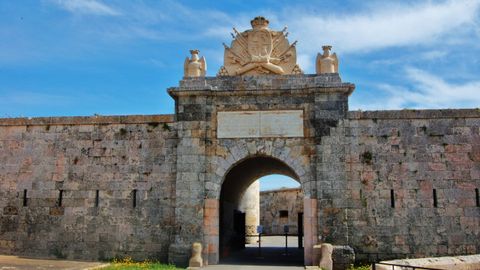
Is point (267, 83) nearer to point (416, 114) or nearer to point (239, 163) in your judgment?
point (239, 163)

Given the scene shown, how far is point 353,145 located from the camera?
12492mm

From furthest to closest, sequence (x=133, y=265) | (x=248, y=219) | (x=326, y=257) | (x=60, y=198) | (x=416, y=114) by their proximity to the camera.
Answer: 1. (x=248, y=219)
2. (x=60, y=198)
3. (x=416, y=114)
4. (x=133, y=265)
5. (x=326, y=257)

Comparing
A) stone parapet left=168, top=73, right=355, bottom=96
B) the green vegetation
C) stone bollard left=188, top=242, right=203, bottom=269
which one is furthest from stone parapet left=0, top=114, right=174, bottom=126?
the green vegetation

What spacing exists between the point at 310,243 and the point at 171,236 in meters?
3.60

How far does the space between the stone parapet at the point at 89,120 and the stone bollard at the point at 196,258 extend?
3454mm

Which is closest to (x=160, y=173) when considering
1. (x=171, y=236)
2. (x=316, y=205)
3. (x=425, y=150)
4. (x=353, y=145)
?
(x=171, y=236)

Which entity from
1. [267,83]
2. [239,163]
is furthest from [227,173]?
[267,83]

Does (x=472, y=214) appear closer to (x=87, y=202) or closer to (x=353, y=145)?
(x=353, y=145)

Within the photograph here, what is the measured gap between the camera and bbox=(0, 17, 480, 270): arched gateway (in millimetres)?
12141

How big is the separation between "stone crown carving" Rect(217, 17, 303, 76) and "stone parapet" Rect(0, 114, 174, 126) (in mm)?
2124

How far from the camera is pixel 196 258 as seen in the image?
38.7ft

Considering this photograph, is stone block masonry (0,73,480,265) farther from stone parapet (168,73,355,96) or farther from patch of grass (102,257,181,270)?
patch of grass (102,257,181,270)

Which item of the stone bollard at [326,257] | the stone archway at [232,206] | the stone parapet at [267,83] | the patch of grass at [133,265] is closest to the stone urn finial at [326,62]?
the stone parapet at [267,83]

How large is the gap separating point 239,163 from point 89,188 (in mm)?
4211
